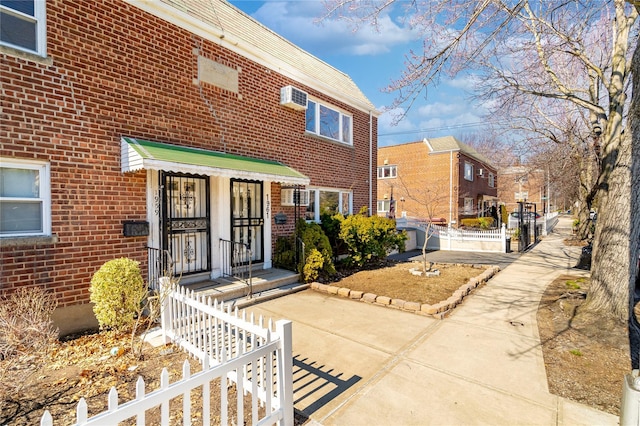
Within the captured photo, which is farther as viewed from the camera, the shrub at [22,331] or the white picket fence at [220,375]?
the shrub at [22,331]

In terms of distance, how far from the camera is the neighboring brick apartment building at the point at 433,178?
2578 cm

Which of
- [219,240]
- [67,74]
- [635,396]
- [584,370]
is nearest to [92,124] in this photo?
[67,74]

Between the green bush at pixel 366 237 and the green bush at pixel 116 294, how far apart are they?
578 cm

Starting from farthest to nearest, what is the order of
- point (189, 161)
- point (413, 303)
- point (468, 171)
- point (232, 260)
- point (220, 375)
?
point (468, 171) → point (232, 260) → point (413, 303) → point (189, 161) → point (220, 375)

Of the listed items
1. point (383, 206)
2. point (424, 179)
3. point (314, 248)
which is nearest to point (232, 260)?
point (314, 248)

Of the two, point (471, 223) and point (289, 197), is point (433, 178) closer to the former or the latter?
point (471, 223)

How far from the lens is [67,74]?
514 centimetres

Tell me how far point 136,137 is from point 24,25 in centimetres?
215

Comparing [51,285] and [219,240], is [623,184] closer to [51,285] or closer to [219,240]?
[219,240]

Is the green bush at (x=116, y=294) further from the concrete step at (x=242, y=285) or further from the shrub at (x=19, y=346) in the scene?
the concrete step at (x=242, y=285)

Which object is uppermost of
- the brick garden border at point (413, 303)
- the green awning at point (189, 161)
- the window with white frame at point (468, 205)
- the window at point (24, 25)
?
the window at point (24, 25)

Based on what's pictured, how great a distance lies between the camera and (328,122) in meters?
11.2

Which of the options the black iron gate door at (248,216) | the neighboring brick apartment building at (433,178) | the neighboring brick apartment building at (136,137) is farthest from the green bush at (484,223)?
the black iron gate door at (248,216)

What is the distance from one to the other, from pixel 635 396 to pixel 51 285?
7.08 m
